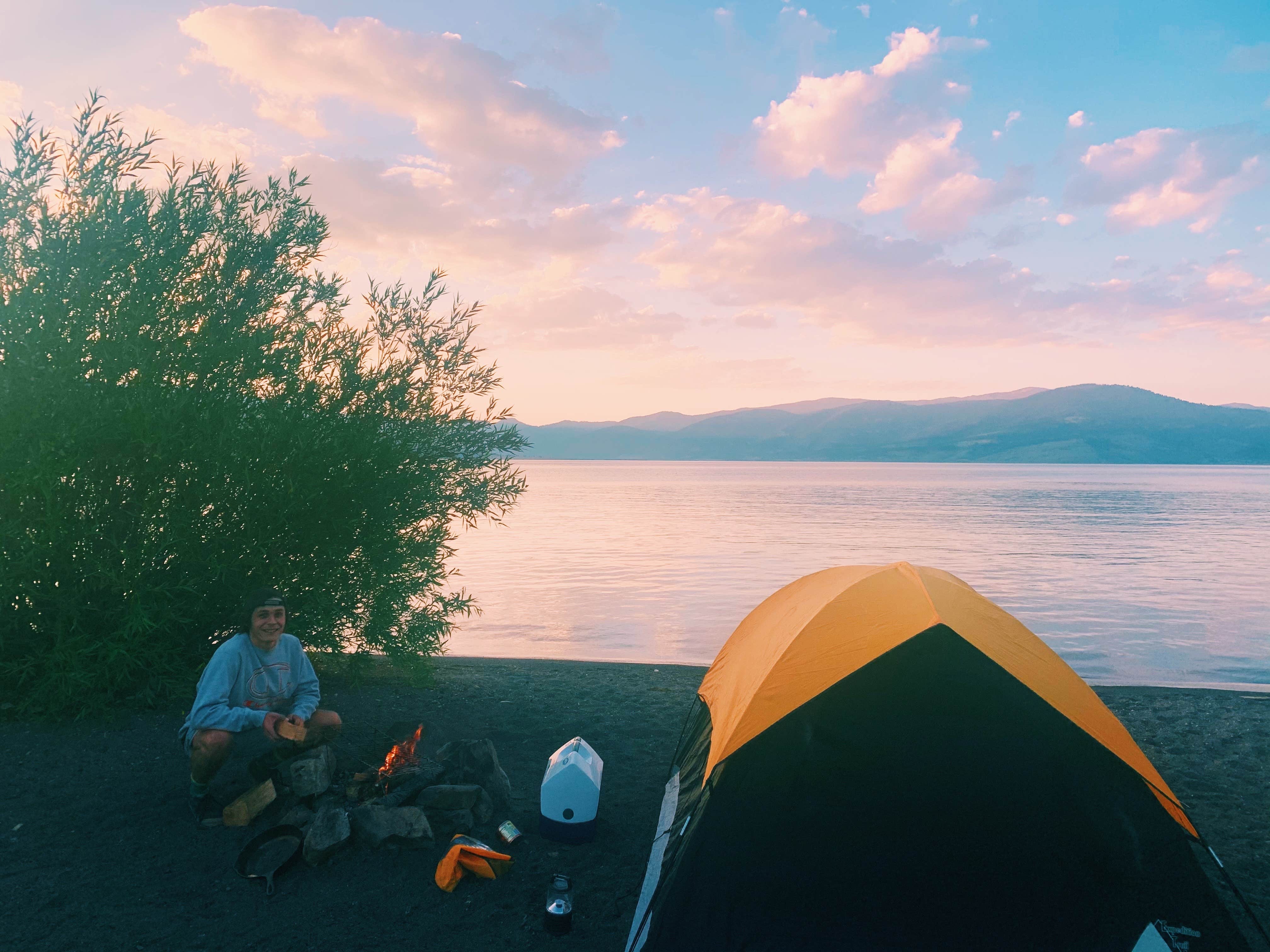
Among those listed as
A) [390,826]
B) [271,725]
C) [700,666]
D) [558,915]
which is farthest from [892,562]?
[271,725]

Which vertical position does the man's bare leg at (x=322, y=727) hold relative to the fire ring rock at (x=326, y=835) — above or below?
above

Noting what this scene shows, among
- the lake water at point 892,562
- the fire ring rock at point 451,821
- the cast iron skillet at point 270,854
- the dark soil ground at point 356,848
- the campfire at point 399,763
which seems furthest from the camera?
the lake water at point 892,562

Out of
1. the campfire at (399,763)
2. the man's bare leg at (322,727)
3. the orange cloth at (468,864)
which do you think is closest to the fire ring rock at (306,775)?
the man's bare leg at (322,727)

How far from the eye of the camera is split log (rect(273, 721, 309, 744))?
5.42 metres

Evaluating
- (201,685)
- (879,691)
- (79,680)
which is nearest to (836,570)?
(879,691)

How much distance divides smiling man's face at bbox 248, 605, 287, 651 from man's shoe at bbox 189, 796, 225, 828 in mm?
1129

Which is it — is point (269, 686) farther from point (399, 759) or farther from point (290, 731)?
point (399, 759)

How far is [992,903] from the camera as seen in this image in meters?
3.79

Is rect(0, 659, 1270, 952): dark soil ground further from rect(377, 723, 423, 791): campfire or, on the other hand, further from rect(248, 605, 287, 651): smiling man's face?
rect(248, 605, 287, 651): smiling man's face

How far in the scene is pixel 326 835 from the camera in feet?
17.0

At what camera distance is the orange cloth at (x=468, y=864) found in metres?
4.90

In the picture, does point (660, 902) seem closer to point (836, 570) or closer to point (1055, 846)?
point (1055, 846)

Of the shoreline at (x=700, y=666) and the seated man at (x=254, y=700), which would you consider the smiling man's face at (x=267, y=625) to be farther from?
the shoreline at (x=700, y=666)

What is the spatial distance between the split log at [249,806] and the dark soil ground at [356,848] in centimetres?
9
